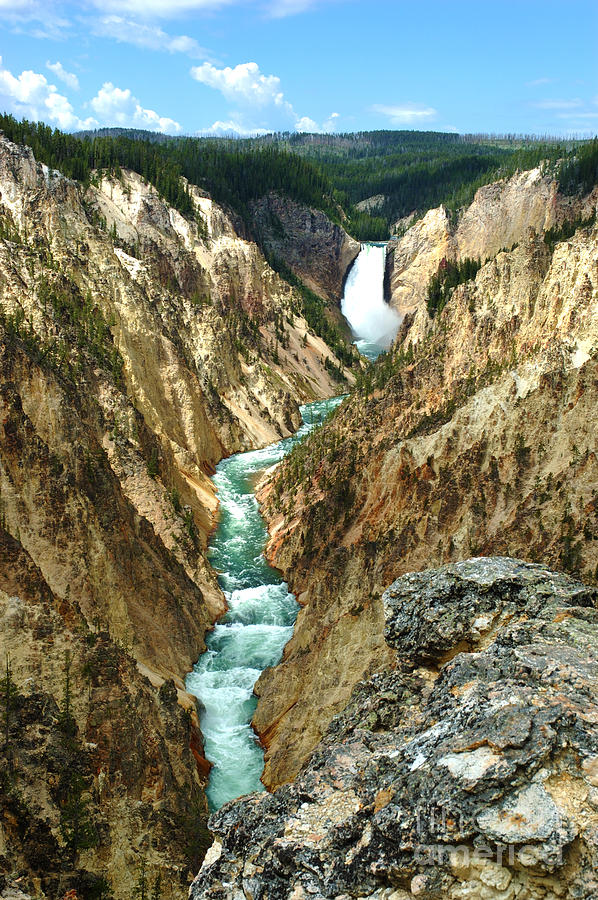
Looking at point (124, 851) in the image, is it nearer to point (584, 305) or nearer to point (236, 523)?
Result: point (584, 305)

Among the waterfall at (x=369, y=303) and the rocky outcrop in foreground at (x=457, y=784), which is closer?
the rocky outcrop in foreground at (x=457, y=784)

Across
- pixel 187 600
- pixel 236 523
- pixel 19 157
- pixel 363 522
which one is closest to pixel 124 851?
pixel 187 600

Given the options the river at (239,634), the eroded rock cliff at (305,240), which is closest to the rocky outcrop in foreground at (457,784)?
the river at (239,634)

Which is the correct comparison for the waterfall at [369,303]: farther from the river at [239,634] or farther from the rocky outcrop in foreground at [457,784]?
the rocky outcrop in foreground at [457,784]

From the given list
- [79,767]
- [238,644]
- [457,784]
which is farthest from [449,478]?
[457,784]

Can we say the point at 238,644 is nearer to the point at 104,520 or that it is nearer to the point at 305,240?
the point at 104,520

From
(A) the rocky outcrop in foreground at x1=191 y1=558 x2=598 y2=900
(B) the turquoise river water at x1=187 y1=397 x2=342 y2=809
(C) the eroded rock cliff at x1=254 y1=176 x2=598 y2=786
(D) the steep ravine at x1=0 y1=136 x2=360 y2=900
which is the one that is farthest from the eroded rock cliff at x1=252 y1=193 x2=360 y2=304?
(A) the rocky outcrop in foreground at x1=191 y1=558 x2=598 y2=900
